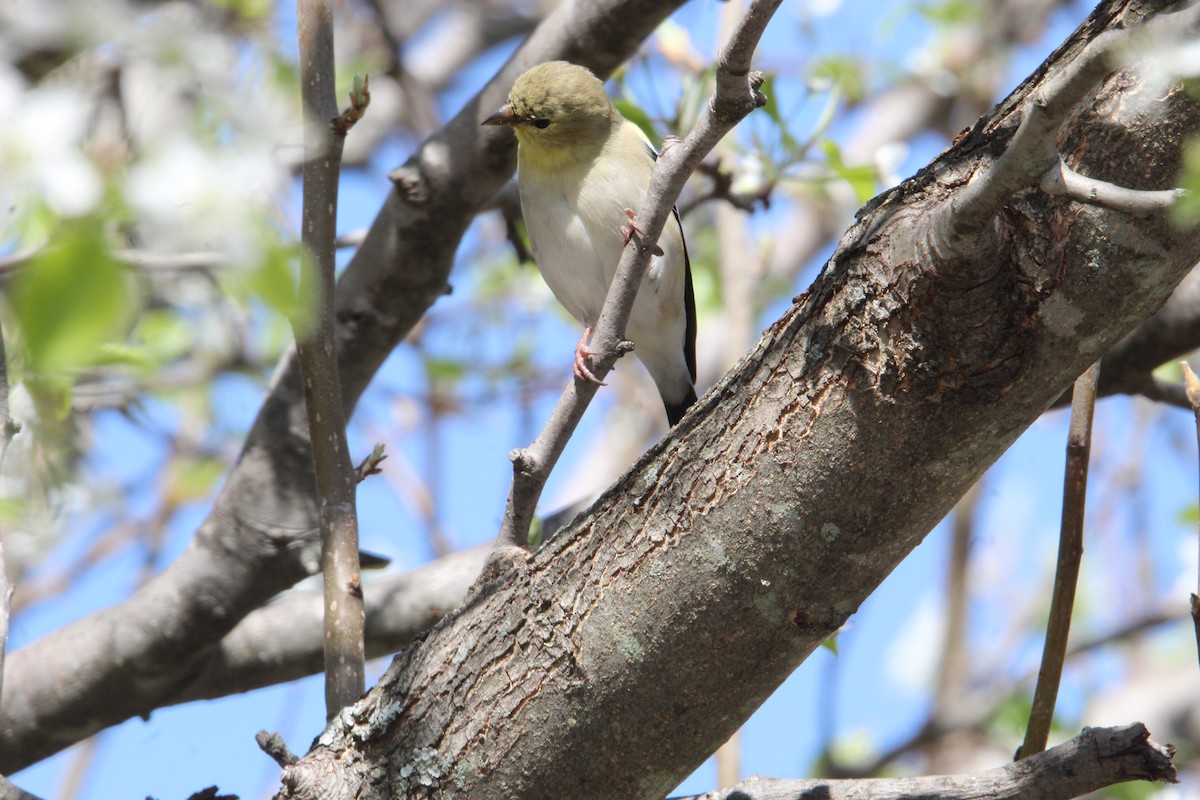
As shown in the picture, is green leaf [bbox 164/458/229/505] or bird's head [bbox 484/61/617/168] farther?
green leaf [bbox 164/458/229/505]

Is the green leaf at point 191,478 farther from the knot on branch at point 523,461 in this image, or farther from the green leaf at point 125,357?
the knot on branch at point 523,461

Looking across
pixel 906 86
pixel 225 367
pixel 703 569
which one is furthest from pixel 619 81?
pixel 906 86

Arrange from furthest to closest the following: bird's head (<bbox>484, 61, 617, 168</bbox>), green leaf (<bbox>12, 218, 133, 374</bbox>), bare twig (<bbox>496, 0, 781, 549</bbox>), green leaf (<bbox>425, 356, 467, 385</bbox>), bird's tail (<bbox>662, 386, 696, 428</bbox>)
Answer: green leaf (<bbox>425, 356, 467, 385</bbox>)
bird's tail (<bbox>662, 386, 696, 428</bbox>)
bird's head (<bbox>484, 61, 617, 168</bbox>)
bare twig (<bbox>496, 0, 781, 549</bbox>)
green leaf (<bbox>12, 218, 133, 374</bbox>)

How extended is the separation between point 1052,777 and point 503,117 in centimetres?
244

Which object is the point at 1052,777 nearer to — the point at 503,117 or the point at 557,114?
the point at 503,117

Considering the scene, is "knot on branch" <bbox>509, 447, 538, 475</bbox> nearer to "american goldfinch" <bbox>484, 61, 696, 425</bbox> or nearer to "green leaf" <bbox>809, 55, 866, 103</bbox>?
"american goldfinch" <bbox>484, 61, 696, 425</bbox>

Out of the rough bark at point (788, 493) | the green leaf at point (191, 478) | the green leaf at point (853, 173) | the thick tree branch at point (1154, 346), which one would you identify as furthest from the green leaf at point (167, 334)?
the thick tree branch at point (1154, 346)

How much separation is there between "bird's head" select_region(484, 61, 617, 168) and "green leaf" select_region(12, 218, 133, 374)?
2684 millimetres

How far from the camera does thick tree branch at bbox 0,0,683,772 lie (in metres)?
3.35

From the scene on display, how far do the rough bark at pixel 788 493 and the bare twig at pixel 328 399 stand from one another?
34 cm

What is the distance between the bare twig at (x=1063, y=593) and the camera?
7.50 feet

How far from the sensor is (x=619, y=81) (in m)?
4.30

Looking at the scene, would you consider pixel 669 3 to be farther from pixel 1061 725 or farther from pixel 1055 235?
pixel 1061 725

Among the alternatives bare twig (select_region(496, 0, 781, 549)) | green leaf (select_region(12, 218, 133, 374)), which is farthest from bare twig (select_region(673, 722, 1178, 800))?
green leaf (select_region(12, 218, 133, 374))
